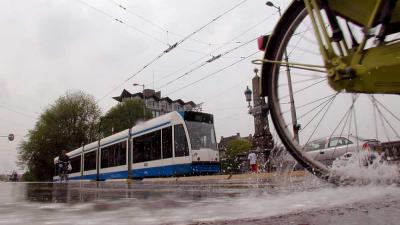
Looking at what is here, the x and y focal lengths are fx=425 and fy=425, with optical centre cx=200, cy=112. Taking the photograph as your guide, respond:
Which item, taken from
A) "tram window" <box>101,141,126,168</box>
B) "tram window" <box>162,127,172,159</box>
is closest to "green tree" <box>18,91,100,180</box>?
"tram window" <box>101,141,126,168</box>

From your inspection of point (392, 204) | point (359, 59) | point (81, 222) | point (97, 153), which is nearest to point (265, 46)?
point (359, 59)

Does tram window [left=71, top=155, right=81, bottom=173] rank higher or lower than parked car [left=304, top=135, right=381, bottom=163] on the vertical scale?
higher

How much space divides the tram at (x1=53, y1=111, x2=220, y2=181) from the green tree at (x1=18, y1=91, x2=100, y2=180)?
45199 mm

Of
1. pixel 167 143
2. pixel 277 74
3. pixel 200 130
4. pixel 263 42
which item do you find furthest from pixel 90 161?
pixel 277 74

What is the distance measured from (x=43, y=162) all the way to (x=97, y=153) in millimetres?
44024

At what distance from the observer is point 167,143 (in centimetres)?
1866

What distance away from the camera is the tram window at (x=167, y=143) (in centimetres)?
1847

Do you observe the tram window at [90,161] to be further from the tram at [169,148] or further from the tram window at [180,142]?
the tram window at [180,142]

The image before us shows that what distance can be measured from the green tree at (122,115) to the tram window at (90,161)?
3722 cm

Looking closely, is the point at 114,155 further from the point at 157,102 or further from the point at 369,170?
the point at 157,102

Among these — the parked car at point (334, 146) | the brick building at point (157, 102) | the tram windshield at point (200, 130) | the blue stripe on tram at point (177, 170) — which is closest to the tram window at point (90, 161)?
the blue stripe on tram at point (177, 170)

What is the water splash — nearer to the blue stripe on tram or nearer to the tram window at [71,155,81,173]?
the blue stripe on tram

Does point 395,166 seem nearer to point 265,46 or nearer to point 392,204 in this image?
point 392,204

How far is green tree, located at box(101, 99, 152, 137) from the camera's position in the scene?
220 feet
